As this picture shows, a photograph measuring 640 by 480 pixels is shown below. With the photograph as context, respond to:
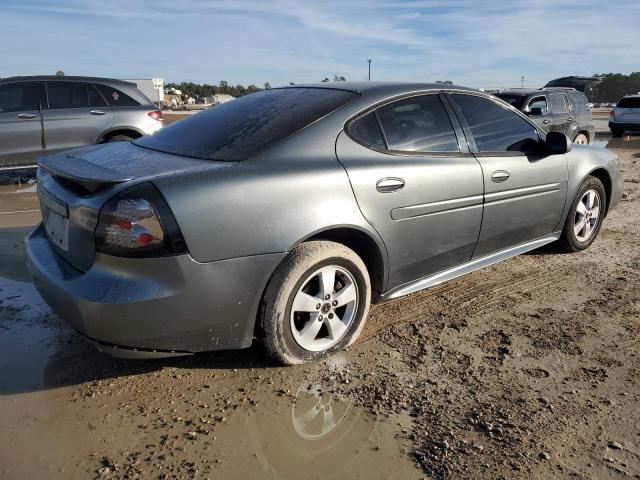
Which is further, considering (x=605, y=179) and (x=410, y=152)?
(x=605, y=179)

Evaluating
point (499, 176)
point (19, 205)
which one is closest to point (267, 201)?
point (499, 176)

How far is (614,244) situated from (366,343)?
10.8 feet

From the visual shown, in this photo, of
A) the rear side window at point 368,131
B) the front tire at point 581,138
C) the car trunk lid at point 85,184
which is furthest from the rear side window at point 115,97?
the front tire at point 581,138

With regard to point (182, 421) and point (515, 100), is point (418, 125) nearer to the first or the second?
point (182, 421)

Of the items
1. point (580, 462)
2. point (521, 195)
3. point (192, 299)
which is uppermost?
point (521, 195)

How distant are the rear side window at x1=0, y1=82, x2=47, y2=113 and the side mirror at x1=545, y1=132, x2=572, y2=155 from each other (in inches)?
282

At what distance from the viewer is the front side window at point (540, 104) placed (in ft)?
35.1

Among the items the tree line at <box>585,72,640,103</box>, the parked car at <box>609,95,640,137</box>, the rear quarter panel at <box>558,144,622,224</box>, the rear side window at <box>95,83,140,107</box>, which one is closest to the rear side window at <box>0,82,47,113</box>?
the rear side window at <box>95,83,140,107</box>

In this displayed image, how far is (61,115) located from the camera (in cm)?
805

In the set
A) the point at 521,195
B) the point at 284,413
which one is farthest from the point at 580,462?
the point at 521,195

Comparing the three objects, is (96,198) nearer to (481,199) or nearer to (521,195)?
(481,199)

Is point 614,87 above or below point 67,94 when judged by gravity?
above

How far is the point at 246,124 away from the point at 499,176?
70.9 inches

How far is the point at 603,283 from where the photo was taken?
4176 mm
